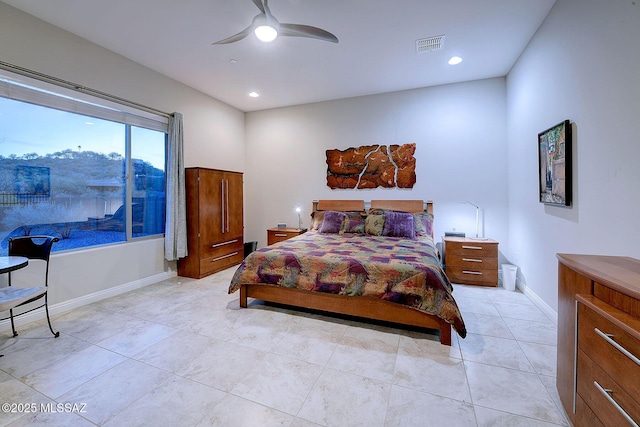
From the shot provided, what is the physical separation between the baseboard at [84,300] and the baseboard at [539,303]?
4.74 meters

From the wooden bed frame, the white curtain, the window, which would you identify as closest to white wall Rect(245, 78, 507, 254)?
the white curtain

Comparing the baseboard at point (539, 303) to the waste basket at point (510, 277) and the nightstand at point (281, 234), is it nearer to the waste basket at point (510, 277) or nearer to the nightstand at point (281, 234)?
the waste basket at point (510, 277)

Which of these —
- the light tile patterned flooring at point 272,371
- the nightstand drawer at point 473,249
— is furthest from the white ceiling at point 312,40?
the light tile patterned flooring at point 272,371

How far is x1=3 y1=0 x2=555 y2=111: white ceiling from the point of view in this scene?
242cm

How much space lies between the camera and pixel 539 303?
2783 mm

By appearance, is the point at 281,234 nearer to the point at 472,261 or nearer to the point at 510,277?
the point at 472,261

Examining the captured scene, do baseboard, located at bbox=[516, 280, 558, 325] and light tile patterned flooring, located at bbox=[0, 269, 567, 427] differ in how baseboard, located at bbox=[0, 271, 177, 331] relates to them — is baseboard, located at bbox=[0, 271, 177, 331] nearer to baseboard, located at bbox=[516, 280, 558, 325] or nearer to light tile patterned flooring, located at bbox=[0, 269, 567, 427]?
light tile patterned flooring, located at bbox=[0, 269, 567, 427]

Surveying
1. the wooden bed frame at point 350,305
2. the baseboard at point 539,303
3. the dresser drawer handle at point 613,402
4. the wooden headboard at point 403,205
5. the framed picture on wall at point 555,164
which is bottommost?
the baseboard at point 539,303

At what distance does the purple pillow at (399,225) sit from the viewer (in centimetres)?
369

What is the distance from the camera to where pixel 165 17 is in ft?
8.38

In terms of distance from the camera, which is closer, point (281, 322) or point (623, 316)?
point (623, 316)

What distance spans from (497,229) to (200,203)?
4.48 metres

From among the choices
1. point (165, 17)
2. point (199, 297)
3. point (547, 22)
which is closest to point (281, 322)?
point (199, 297)

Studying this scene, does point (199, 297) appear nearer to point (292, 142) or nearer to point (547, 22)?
point (292, 142)
